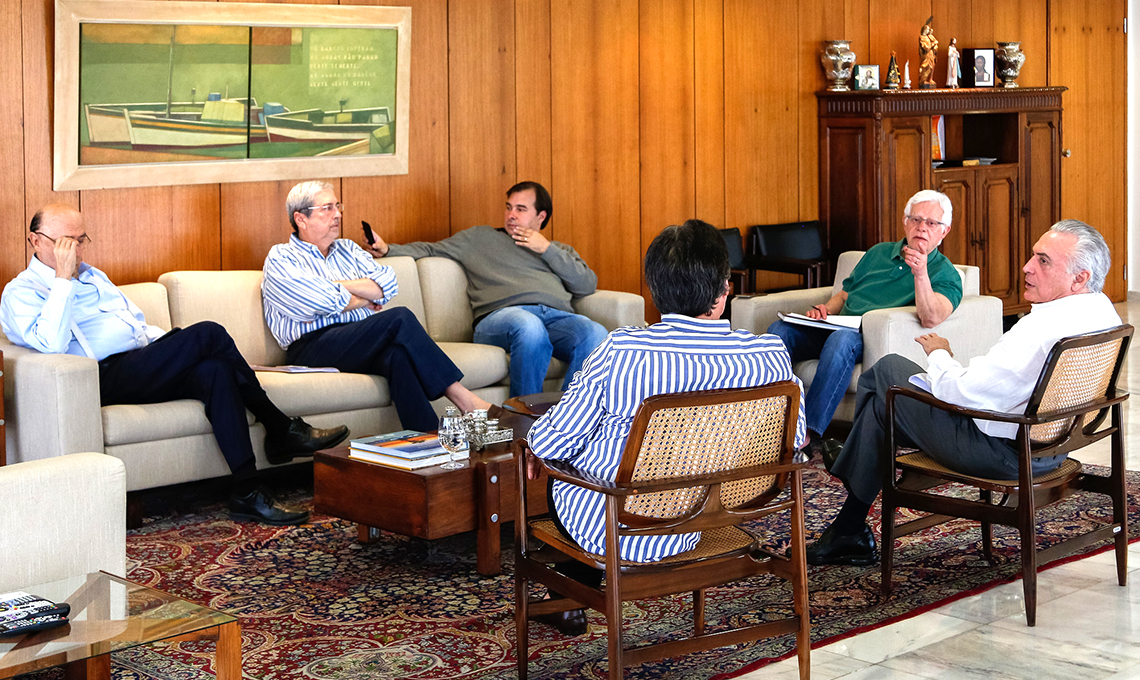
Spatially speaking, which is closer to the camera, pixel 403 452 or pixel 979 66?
pixel 403 452

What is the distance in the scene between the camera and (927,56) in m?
8.72

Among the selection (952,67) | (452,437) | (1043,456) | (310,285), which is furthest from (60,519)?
(952,67)

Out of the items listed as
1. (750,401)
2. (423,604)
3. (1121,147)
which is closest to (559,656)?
(423,604)

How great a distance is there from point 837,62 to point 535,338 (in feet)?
11.4

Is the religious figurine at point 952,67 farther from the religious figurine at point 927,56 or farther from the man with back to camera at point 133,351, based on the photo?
the man with back to camera at point 133,351

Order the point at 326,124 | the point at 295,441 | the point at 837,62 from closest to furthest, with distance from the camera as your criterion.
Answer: the point at 295,441 < the point at 326,124 < the point at 837,62

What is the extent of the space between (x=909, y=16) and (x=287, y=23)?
4.68 m

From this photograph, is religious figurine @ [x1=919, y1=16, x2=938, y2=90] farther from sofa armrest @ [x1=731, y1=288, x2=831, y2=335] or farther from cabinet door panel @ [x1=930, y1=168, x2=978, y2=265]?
sofa armrest @ [x1=731, y1=288, x2=831, y2=335]

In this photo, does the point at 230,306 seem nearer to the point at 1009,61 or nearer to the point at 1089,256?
the point at 1089,256

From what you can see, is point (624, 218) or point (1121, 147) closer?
point (624, 218)

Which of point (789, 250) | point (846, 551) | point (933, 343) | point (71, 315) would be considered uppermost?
point (789, 250)

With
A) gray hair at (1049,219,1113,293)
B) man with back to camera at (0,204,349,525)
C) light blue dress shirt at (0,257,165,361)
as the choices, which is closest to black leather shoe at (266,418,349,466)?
man with back to camera at (0,204,349,525)

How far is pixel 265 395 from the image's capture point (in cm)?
496

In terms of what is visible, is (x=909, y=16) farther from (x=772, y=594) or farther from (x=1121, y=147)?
(x=772, y=594)
